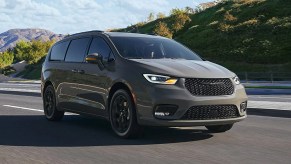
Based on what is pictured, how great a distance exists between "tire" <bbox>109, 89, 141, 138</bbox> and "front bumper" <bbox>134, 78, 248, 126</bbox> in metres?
0.16

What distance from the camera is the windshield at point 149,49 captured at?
824 cm

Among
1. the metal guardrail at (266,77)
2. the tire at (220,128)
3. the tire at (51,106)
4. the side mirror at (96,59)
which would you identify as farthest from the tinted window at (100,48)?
the metal guardrail at (266,77)

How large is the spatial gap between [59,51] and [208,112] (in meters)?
4.35

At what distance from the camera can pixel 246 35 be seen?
6275 cm

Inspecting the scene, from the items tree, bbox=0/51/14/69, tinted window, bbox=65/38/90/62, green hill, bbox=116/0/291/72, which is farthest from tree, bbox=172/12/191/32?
tree, bbox=0/51/14/69

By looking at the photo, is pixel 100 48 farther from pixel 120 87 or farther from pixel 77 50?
pixel 120 87

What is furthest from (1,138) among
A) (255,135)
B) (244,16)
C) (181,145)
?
(244,16)

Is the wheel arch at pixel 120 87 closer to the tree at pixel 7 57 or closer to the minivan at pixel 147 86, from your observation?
the minivan at pixel 147 86

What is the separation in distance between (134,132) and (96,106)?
1180 millimetres

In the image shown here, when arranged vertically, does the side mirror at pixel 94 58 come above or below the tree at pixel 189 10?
below

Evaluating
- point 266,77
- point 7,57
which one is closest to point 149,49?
point 266,77

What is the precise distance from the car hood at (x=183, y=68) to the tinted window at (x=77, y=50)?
6.14 ft

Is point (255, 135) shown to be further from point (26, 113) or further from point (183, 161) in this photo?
point (26, 113)

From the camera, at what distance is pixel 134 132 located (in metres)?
7.57
